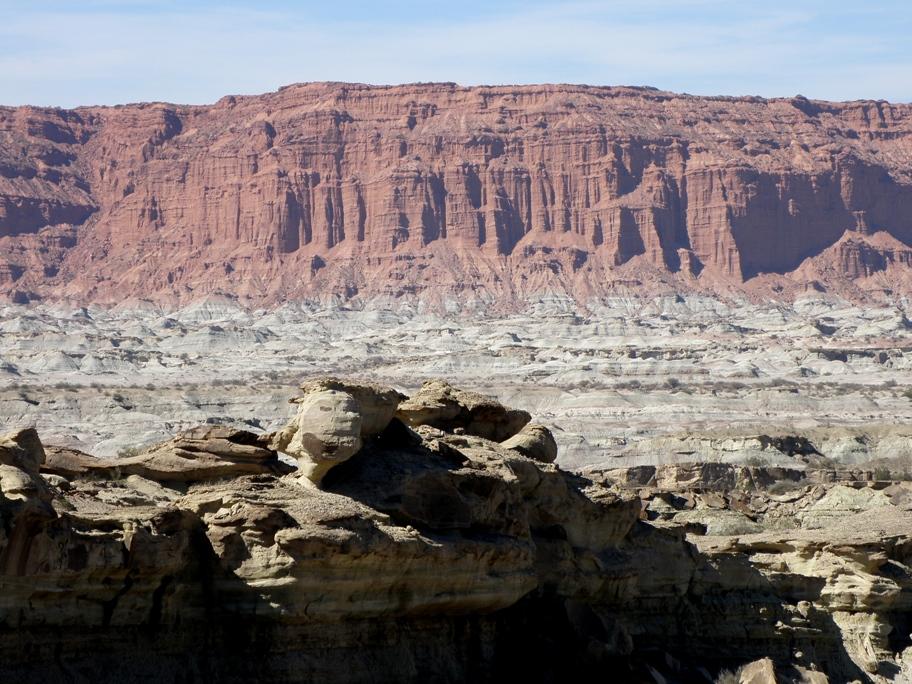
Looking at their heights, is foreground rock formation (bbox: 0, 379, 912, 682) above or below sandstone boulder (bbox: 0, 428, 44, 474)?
below

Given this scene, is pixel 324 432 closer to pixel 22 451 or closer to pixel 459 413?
pixel 22 451

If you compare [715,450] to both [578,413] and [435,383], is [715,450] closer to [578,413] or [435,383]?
[578,413]

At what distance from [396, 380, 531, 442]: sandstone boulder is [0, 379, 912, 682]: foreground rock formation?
41mm

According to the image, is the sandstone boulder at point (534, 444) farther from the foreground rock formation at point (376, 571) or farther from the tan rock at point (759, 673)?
the tan rock at point (759, 673)

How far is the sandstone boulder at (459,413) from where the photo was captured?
2538 centimetres

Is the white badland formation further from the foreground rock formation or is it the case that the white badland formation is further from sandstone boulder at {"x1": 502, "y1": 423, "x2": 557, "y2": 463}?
the foreground rock formation

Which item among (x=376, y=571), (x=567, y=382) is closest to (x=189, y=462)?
(x=376, y=571)

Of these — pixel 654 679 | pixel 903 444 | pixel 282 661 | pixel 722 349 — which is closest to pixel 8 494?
pixel 282 661

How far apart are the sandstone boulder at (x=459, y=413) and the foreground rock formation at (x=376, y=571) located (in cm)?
4

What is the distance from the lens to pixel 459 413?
2611cm

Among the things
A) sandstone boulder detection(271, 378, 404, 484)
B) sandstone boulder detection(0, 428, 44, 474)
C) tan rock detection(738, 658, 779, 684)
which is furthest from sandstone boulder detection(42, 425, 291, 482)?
tan rock detection(738, 658, 779, 684)

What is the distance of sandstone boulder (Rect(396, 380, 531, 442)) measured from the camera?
83.3 feet

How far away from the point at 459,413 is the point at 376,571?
719 centimetres

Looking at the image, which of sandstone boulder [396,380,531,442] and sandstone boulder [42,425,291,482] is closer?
sandstone boulder [42,425,291,482]
